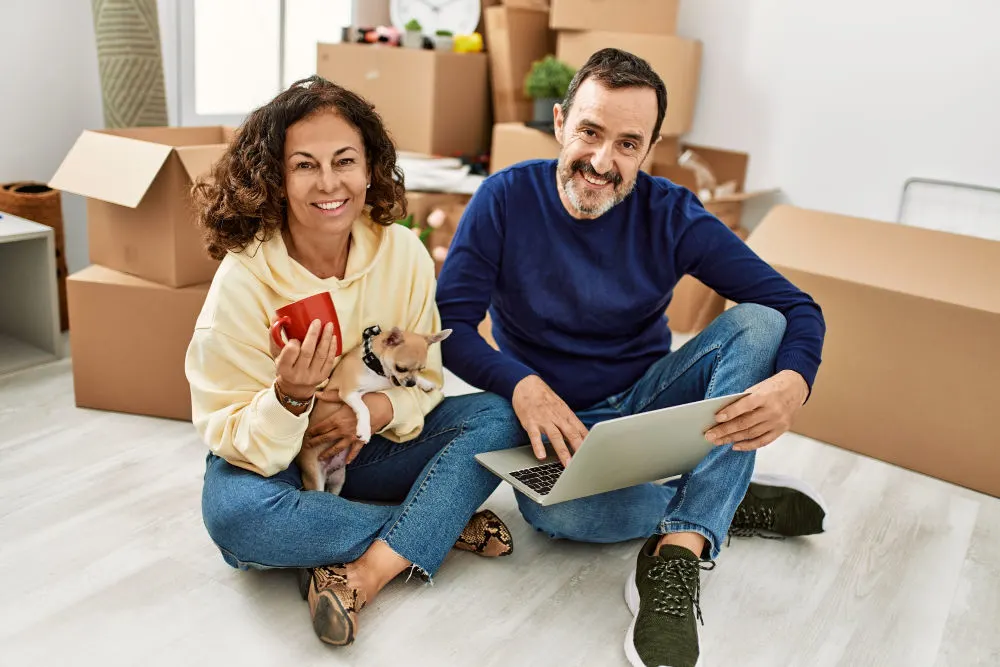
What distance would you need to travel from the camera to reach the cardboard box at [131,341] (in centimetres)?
184

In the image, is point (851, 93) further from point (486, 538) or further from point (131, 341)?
point (131, 341)

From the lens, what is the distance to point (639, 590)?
4.31 ft

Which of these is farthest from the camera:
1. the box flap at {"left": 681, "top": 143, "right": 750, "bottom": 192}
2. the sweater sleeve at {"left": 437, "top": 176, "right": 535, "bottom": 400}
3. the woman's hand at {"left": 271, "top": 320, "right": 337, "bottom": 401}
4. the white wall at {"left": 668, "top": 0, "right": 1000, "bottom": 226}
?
the box flap at {"left": 681, "top": 143, "right": 750, "bottom": 192}

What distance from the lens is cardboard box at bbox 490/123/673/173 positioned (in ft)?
9.09

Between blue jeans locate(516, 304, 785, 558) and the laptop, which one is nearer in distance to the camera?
the laptop

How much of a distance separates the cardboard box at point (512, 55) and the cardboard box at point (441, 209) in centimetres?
44

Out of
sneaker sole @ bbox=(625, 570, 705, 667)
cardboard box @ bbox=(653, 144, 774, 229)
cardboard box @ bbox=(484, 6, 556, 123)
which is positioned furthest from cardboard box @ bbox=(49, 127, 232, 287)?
cardboard box @ bbox=(653, 144, 774, 229)

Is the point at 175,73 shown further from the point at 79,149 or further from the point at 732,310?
the point at 732,310

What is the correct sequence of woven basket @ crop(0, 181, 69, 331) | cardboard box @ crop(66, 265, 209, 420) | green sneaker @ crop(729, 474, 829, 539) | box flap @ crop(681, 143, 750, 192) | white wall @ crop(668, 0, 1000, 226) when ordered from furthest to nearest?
box flap @ crop(681, 143, 750, 192)
white wall @ crop(668, 0, 1000, 226)
woven basket @ crop(0, 181, 69, 331)
cardboard box @ crop(66, 265, 209, 420)
green sneaker @ crop(729, 474, 829, 539)

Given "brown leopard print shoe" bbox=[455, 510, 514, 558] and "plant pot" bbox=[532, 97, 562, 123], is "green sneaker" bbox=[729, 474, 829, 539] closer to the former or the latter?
"brown leopard print shoe" bbox=[455, 510, 514, 558]

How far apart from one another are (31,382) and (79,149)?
57cm

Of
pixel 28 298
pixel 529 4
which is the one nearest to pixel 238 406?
pixel 28 298

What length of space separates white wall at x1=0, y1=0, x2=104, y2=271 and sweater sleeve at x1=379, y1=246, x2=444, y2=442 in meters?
1.45

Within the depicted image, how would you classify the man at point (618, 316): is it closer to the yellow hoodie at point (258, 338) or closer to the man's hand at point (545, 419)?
the man's hand at point (545, 419)
